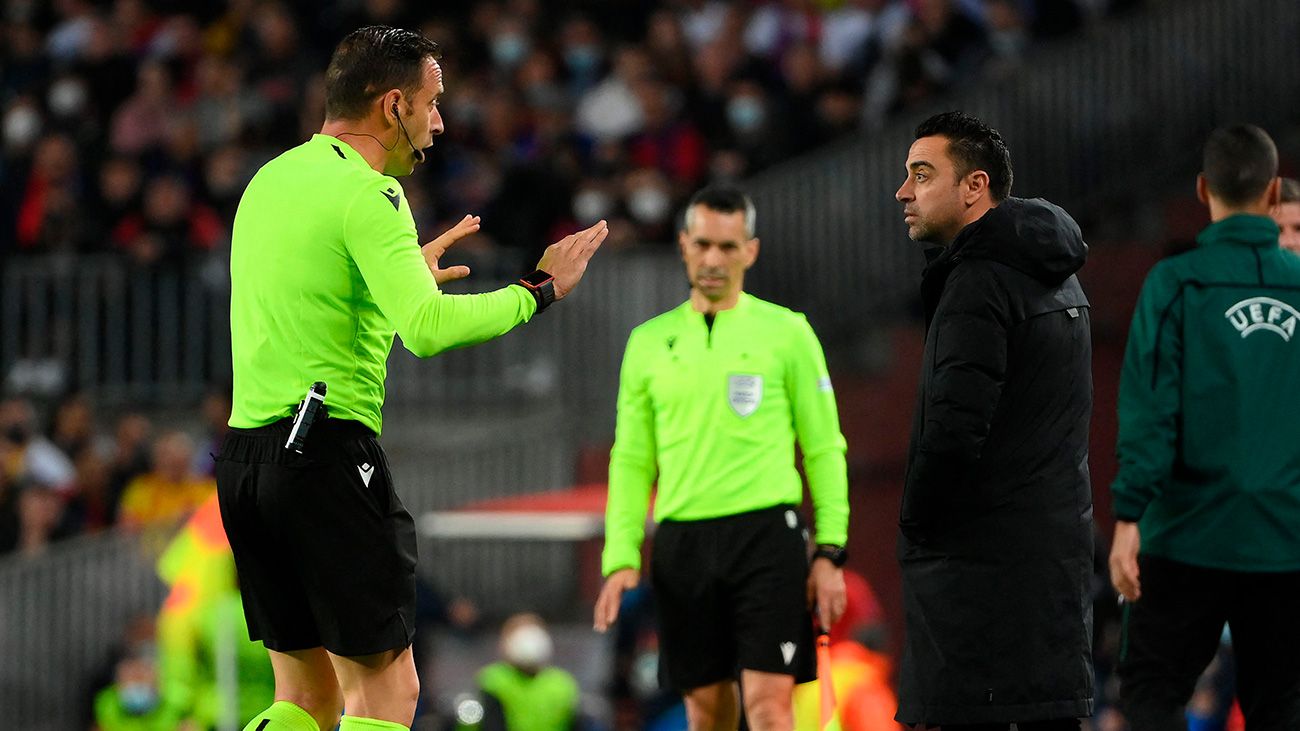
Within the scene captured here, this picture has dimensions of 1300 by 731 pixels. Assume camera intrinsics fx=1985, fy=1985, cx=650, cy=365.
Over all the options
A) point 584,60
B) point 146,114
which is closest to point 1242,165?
point 584,60

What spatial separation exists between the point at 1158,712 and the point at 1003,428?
4.24 ft

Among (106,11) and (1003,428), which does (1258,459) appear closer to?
(1003,428)

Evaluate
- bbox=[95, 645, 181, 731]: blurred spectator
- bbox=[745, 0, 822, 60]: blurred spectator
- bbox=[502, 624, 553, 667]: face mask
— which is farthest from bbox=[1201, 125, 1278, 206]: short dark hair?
bbox=[745, 0, 822, 60]: blurred spectator

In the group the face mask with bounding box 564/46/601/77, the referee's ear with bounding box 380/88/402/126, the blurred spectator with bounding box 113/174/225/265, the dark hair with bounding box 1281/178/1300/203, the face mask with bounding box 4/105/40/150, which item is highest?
the face mask with bounding box 564/46/601/77

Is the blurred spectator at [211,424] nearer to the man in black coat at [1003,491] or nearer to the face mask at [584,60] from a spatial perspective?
the face mask at [584,60]

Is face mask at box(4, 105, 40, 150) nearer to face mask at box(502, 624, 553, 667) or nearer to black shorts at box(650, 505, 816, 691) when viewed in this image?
face mask at box(502, 624, 553, 667)

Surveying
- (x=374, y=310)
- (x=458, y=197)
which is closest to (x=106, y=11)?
(x=458, y=197)

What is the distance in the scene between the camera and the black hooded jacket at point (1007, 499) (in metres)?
5.19

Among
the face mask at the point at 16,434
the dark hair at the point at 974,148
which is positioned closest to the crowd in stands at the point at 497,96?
the face mask at the point at 16,434

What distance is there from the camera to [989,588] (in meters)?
5.24

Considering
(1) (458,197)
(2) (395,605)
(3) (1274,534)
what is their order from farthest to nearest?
(1) (458,197) → (3) (1274,534) → (2) (395,605)

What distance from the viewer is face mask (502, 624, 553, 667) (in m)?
11.8

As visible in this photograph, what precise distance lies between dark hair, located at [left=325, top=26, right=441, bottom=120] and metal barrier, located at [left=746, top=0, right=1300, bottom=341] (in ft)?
29.4

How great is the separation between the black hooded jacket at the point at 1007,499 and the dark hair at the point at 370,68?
1.52 meters
